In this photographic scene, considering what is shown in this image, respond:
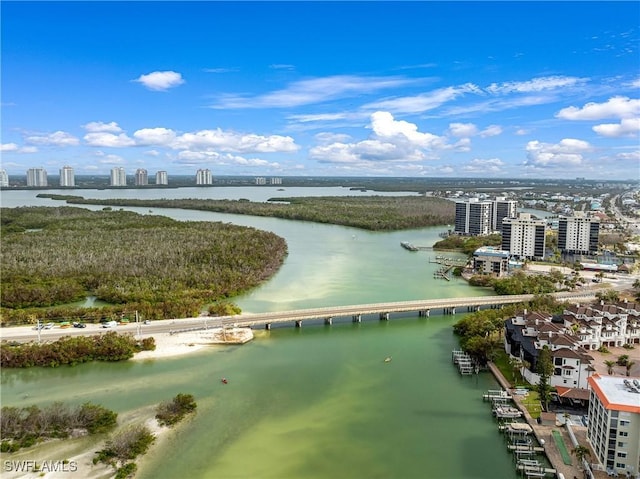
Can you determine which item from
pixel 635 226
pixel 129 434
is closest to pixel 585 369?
pixel 129 434

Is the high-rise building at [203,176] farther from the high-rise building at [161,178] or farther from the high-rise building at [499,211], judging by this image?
the high-rise building at [499,211]

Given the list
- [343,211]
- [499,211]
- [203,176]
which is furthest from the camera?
[203,176]

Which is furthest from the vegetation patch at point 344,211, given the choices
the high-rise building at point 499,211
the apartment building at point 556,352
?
the apartment building at point 556,352

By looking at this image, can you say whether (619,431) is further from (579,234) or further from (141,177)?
(141,177)

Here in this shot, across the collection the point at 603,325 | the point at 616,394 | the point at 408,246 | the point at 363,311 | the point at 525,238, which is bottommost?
the point at 363,311

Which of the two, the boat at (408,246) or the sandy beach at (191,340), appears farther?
the boat at (408,246)

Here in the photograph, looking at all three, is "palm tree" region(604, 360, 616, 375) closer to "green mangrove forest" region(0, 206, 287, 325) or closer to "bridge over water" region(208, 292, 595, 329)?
"bridge over water" region(208, 292, 595, 329)

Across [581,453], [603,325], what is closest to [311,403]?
[581,453]

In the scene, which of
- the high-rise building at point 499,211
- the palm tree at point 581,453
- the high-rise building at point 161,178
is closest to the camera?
the palm tree at point 581,453
